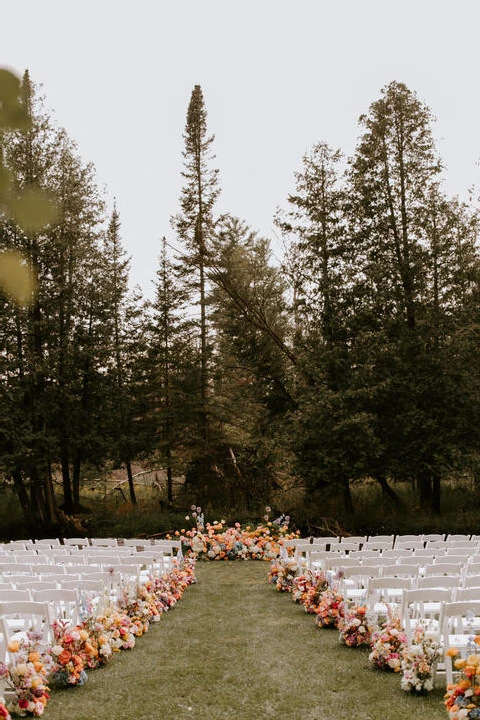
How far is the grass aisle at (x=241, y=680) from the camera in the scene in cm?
588

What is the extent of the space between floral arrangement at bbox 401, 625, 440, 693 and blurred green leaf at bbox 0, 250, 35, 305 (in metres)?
5.75

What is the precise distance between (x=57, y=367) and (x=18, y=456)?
439cm

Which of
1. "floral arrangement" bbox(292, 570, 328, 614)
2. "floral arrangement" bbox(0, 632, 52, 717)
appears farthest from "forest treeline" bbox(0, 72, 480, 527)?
"floral arrangement" bbox(0, 632, 52, 717)

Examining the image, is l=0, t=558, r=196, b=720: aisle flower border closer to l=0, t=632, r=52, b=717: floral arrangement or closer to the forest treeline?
l=0, t=632, r=52, b=717: floral arrangement

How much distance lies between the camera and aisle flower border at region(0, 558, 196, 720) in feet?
18.7

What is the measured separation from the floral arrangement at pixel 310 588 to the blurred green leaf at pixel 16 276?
30.4ft

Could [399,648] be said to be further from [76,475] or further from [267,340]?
[76,475]

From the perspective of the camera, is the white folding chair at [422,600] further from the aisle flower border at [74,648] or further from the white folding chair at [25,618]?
the white folding chair at [25,618]

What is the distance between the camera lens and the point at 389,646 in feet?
23.0

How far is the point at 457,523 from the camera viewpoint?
2312cm

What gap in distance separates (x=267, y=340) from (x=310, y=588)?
764 inches

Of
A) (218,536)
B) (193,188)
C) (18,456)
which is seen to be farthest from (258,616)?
(193,188)

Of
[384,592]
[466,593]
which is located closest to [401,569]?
[384,592]

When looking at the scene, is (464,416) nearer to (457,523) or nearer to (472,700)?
(457,523)
